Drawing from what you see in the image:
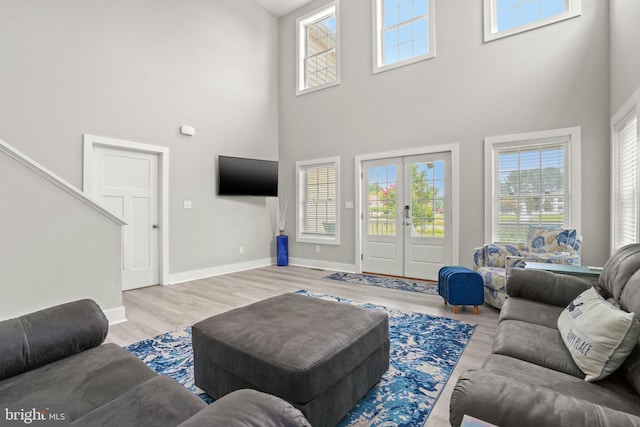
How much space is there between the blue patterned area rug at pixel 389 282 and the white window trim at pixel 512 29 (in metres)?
3.63

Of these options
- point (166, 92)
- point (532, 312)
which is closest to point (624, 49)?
point (532, 312)

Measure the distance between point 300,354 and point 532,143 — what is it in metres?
4.29

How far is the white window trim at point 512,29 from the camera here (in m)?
3.85

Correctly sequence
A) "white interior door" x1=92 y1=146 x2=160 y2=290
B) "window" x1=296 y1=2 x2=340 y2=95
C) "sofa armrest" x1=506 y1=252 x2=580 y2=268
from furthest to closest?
"window" x1=296 y1=2 x2=340 y2=95
"white interior door" x1=92 y1=146 x2=160 y2=290
"sofa armrest" x1=506 y1=252 x2=580 y2=268

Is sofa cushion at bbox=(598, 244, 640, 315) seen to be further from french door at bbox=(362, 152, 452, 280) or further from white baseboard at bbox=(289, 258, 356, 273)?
white baseboard at bbox=(289, 258, 356, 273)

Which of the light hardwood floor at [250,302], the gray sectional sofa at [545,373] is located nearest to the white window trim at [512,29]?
the gray sectional sofa at [545,373]

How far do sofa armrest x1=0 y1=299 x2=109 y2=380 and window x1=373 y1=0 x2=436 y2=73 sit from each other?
5.29 meters

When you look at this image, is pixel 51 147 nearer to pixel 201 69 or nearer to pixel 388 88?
pixel 201 69

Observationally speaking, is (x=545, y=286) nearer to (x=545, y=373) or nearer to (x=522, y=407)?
(x=545, y=373)

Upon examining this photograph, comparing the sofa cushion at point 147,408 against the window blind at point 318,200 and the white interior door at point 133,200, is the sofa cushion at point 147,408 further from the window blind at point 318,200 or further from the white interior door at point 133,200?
the window blind at point 318,200

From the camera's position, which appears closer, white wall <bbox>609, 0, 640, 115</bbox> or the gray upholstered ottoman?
the gray upholstered ottoman

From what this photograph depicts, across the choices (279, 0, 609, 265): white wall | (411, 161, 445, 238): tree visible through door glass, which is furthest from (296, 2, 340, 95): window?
(411, 161, 445, 238): tree visible through door glass

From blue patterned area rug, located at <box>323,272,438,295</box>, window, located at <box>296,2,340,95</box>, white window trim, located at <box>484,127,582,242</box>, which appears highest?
window, located at <box>296,2,340,95</box>

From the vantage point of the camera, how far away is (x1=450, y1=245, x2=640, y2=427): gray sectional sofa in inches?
33.6
